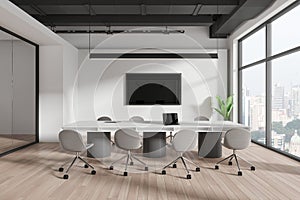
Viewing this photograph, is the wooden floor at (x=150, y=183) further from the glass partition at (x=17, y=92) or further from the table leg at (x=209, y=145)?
the glass partition at (x=17, y=92)

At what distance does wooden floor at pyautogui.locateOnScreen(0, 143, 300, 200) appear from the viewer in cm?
418

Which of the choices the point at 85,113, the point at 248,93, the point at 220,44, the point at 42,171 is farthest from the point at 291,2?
the point at 85,113

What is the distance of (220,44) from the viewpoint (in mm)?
10656

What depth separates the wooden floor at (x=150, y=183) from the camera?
4.18m

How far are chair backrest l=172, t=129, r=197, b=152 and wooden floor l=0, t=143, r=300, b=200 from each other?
0.43m

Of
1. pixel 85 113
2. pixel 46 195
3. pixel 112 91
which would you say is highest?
pixel 112 91

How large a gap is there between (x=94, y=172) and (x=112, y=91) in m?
5.24

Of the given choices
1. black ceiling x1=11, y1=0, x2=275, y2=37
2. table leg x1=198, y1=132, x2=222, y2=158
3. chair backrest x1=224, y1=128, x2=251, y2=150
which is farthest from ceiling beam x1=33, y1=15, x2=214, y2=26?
chair backrest x1=224, y1=128, x2=251, y2=150

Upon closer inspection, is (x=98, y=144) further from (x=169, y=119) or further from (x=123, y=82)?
(x=123, y=82)

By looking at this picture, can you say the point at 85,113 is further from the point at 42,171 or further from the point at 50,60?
the point at 42,171

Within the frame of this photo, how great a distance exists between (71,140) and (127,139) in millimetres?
800

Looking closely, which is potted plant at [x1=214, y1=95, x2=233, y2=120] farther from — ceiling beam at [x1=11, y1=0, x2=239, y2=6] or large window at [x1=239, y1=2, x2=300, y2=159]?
ceiling beam at [x1=11, y1=0, x2=239, y2=6]

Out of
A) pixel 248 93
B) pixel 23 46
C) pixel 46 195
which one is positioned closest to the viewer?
pixel 46 195

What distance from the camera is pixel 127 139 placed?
17.3ft
